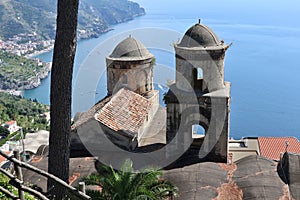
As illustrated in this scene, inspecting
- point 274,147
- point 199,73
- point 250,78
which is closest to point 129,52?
point 199,73

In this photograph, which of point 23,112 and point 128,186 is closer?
point 128,186

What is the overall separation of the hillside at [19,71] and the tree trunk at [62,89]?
85.9 m

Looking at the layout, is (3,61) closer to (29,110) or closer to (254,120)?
(29,110)

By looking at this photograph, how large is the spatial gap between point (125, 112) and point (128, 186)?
20.2ft

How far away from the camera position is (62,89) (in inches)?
269

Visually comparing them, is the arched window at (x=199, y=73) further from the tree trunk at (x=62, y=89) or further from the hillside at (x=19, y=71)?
the hillside at (x=19, y=71)

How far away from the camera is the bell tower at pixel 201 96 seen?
11.7m

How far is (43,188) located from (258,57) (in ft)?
245

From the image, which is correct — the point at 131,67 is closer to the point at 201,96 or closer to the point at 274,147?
the point at 201,96

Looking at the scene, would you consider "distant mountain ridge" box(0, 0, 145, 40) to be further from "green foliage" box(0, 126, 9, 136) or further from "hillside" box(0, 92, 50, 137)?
"green foliage" box(0, 126, 9, 136)

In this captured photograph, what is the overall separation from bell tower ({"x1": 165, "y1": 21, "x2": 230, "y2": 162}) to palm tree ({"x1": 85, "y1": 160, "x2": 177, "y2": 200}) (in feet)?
14.0

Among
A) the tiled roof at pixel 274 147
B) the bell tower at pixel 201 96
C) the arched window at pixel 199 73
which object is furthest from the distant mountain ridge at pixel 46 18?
the bell tower at pixel 201 96

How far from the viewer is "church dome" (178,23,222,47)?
11.7 metres

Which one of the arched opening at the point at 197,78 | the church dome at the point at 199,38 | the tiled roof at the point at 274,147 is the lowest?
the tiled roof at the point at 274,147
